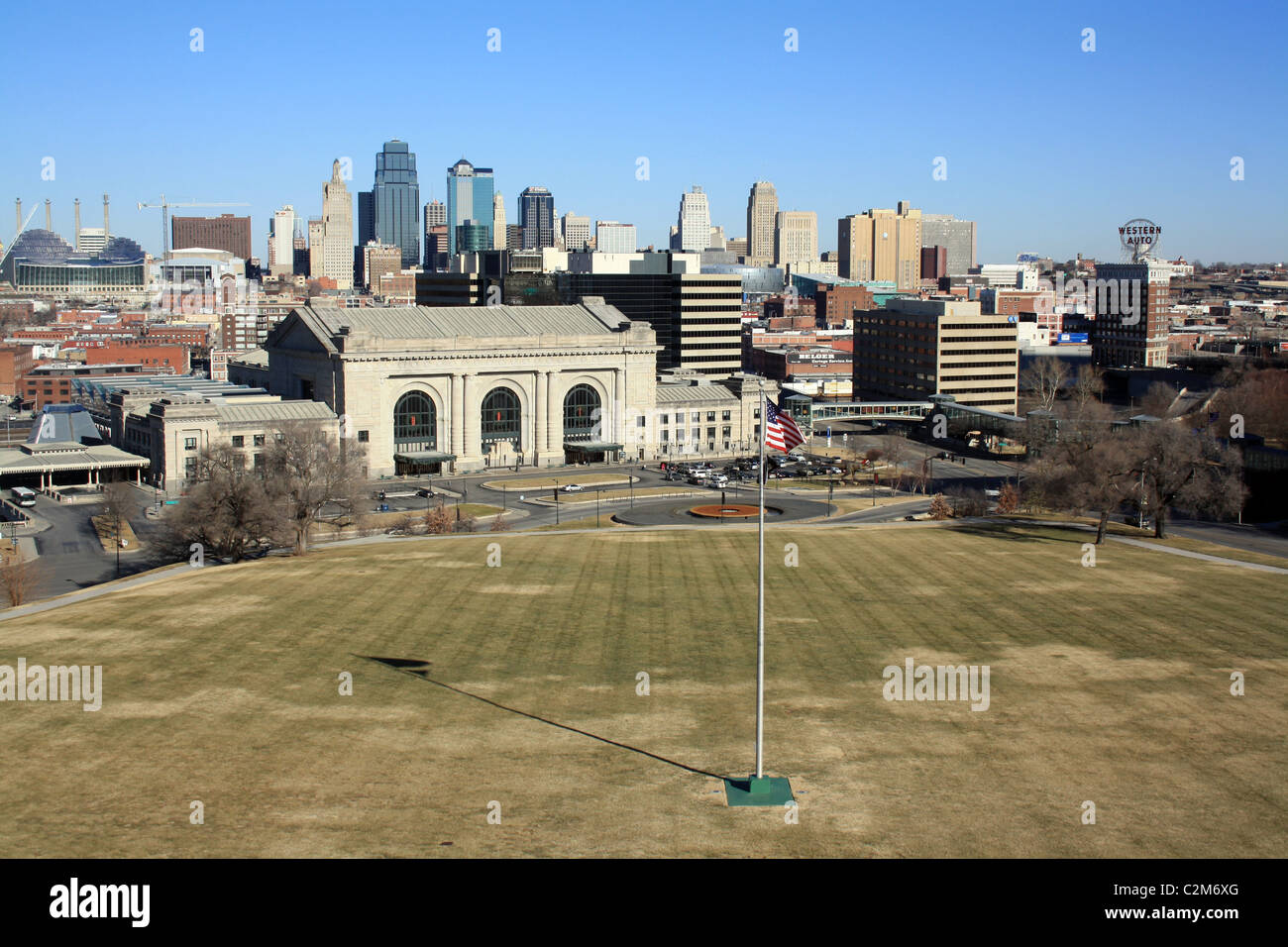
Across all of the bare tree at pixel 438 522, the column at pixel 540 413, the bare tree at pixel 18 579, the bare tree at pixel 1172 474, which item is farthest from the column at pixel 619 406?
the bare tree at pixel 18 579

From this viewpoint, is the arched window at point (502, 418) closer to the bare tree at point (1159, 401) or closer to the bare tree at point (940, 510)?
the bare tree at point (940, 510)

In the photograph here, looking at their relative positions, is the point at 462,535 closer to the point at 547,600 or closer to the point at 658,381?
the point at 547,600

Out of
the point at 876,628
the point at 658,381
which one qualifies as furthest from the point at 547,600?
the point at 658,381

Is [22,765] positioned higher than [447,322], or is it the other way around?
[447,322]
